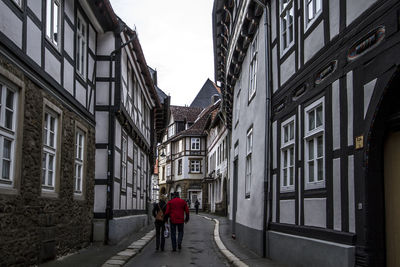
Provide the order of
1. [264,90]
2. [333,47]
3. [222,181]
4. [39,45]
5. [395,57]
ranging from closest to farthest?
[395,57] < [333,47] < [39,45] < [264,90] < [222,181]

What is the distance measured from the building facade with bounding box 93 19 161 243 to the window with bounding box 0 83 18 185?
6385 mm

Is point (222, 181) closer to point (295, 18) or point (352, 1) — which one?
point (295, 18)

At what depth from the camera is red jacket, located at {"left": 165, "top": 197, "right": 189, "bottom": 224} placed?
13.7 metres

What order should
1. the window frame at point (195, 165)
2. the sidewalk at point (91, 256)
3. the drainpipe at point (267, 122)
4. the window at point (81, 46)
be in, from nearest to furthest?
1. the sidewalk at point (91, 256)
2. the drainpipe at point (267, 122)
3. the window at point (81, 46)
4. the window frame at point (195, 165)

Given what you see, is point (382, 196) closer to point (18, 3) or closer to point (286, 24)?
point (286, 24)

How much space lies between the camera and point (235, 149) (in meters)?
19.1

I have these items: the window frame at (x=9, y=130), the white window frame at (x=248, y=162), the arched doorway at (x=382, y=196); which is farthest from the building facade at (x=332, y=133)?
the window frame at (x=9, y=130)

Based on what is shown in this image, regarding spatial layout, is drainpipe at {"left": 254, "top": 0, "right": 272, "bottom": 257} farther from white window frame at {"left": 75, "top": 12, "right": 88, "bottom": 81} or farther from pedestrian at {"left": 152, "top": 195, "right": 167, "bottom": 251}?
white window frame at {"left": 75, "top": 12, "right": 88, "bottom": 81}

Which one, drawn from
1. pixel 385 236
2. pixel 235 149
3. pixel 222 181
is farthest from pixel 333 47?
pixel 222 181

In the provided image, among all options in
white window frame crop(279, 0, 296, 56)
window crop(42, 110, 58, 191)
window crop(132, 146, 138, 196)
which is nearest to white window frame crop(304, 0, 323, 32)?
white window frame crop(279, 0, 296, 56)

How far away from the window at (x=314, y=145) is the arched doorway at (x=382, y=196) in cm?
158

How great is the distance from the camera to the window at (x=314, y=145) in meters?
8.39

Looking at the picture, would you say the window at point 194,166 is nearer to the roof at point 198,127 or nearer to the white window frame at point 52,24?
the roof at point 198,127

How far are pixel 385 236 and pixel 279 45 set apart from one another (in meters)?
5.64
